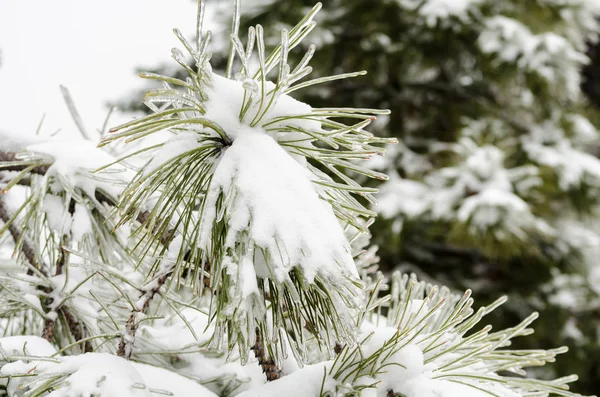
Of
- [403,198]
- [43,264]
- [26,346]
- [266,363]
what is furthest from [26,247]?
[403,198]

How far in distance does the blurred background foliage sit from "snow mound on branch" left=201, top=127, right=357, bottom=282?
1740 millimetres

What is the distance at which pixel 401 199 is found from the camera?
2207 millimetres

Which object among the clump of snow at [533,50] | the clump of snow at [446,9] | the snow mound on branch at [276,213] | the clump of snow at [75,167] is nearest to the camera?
the snow mound on branch at [276,213]

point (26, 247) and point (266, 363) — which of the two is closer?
point (266, 363)

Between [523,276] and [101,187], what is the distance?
8.50 feet

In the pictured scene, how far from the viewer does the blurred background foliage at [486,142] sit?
6.88 feet

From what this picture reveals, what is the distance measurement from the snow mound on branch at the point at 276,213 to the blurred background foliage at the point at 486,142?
174 centimetres

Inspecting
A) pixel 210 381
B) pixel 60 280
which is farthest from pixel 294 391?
pixel 60 280

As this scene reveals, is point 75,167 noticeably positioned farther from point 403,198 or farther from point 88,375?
point 403,198

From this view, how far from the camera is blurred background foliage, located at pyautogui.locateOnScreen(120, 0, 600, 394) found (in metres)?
2.10

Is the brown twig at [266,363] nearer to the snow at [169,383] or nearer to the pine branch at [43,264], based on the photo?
the snow at [169,383]

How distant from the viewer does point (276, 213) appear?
27 cm

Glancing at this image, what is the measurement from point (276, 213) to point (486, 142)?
212cm

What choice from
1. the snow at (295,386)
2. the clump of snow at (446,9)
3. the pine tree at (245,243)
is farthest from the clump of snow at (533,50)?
the snow at (295,386)
